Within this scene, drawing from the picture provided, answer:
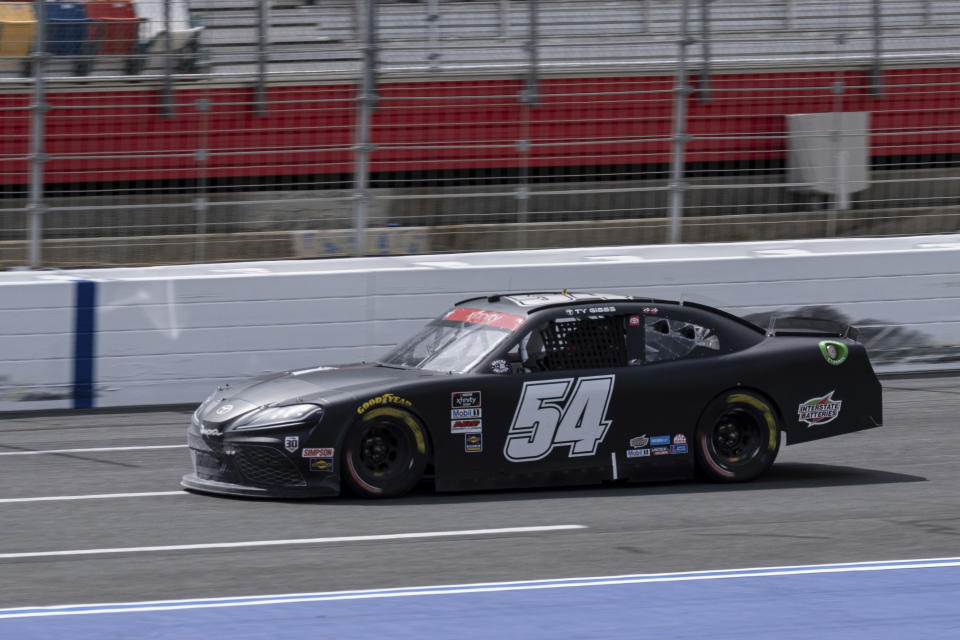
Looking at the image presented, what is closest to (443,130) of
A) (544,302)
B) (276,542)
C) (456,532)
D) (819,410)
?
(544,302)

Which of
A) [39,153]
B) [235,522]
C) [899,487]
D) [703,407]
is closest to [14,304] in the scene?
[39,153]

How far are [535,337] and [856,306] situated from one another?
612 cm

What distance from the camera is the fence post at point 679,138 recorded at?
14250mm

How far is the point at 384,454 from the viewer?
8203mm

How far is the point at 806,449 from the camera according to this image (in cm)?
1027

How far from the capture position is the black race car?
8.05 metres

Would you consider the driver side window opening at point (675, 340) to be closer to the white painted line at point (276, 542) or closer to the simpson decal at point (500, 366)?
the simpson decal at point (500, 366)

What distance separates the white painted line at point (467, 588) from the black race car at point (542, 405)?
187 cm

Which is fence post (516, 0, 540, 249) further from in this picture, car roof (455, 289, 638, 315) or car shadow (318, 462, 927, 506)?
car shadow (318, 462, 927, 506)

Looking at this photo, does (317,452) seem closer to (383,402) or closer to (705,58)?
(383,402)

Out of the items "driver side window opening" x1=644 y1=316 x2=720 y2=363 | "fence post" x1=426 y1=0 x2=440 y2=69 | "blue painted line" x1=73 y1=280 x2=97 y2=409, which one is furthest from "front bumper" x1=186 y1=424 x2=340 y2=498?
"fence post" x1=426 y1=0 x2=440 y2=69

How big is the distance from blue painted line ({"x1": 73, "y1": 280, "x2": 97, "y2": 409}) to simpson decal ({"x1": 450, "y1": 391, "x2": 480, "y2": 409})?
4.90m

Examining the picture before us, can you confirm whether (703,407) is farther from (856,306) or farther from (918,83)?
(918,83)

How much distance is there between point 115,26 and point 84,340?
200 inches
